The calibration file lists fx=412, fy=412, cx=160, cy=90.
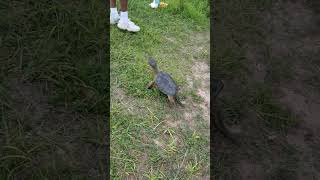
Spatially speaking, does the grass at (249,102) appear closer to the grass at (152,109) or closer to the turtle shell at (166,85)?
the grass at (152,109)

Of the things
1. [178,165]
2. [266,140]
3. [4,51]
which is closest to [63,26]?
[4,51]

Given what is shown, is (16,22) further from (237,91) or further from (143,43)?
(237,91)

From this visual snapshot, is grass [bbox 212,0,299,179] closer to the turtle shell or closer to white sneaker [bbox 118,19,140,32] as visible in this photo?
the turtle shell

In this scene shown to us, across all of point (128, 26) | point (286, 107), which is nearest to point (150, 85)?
point (128, 26)

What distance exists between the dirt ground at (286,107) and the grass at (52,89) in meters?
1.06

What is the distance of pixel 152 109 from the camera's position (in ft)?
11.3

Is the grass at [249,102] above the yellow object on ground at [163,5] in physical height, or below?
below

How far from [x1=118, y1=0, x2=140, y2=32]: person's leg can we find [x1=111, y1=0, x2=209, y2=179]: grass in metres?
0.07

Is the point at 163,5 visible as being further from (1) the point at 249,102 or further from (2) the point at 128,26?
(1) the point at 249,102

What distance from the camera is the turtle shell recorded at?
3418mm

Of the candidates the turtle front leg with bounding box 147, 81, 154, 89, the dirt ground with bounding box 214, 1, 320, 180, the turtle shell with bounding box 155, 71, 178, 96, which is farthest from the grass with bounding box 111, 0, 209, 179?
the dirt ground with bounding box 214, 1, 320, 180

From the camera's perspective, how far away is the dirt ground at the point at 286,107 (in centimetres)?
321

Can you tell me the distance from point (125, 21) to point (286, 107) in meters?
1.81

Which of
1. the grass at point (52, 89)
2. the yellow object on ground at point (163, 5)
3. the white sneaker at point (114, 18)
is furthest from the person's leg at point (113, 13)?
the yellow object on ground at point (163, 5)
